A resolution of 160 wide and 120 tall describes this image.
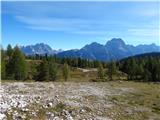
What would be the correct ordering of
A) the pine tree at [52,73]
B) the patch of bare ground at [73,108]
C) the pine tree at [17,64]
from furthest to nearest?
the pine tree at [52,73], the pine tree at [17,64], the patch of bare ground at [73,108]

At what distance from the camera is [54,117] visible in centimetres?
2291

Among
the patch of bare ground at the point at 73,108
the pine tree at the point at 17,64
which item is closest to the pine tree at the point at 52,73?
the pine tree at the point at 17,64

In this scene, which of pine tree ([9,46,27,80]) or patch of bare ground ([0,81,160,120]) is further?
pine tree ([9,46,27,80])

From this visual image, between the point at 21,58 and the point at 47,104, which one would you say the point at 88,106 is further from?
the point at 21,58

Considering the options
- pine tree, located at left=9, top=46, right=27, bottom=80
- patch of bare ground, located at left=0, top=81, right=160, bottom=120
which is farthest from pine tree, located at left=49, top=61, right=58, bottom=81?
patch of bare ground, located at left=0, top=81, right=160, bottom=120

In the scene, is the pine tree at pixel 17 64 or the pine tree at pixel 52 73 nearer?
the pine tree at pixel 17 64

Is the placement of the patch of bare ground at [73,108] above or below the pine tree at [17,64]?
below

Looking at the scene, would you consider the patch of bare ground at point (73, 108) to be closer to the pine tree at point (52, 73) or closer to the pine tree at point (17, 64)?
the pine tree at point (17, 64)

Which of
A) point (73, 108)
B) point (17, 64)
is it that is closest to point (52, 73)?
point (17, 64)

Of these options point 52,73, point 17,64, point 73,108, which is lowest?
point 73,108

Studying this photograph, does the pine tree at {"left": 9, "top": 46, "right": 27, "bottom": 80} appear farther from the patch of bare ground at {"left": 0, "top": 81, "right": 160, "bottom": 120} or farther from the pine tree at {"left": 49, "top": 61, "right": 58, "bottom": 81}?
the patch of bare ground at {"left": 0, "top": 81, "right": 160, "bottom": 120}

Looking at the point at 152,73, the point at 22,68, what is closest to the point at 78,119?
the point at 22,68

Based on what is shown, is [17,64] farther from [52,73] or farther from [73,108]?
[73,108]

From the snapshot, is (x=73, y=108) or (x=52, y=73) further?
(x=52, y=73)
